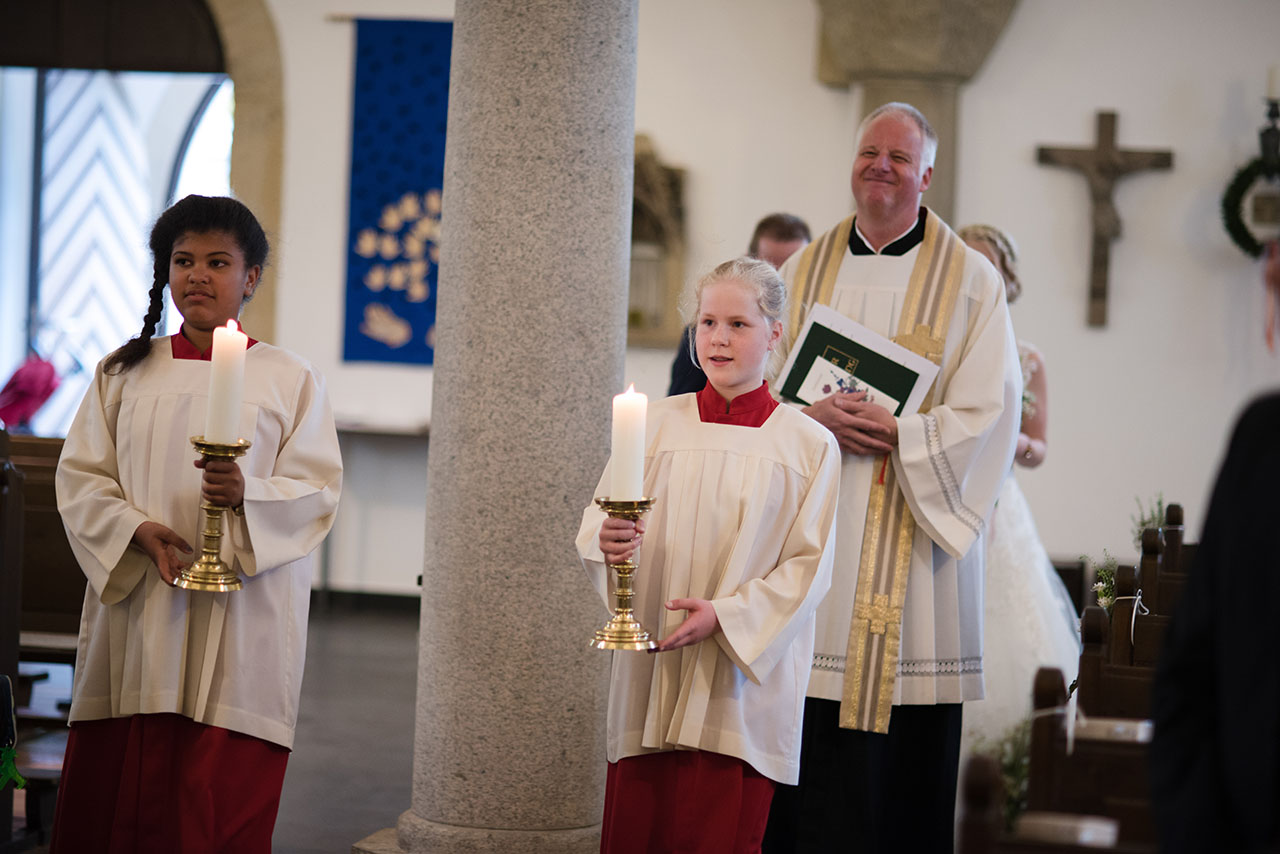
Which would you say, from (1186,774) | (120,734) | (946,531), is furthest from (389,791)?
(1186,774)

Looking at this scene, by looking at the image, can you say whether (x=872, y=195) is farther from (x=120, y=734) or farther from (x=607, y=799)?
(x=120, y=734)

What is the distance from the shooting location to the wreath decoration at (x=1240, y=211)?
8.23 metres

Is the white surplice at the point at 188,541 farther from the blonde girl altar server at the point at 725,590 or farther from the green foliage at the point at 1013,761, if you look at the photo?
the green foliage at the point at 1013,761

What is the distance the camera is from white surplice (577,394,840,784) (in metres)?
2.91

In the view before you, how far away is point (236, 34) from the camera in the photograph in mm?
9328

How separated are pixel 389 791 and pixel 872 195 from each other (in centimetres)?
296

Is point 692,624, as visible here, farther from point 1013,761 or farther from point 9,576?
point 9,576

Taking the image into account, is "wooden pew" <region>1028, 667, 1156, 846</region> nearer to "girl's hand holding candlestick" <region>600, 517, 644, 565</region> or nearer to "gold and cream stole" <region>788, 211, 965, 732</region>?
"girl's hand holding candlestick" <region>600, 517, 644, 565</region>

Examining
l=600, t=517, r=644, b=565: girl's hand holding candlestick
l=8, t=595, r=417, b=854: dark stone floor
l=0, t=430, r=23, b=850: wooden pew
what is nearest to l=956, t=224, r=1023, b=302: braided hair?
l=600, t=517, r=644, b=565: girl's hand holding candlestick

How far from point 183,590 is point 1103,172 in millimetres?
6854

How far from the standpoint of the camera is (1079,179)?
8.60m

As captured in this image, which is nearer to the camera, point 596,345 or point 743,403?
point 743,403

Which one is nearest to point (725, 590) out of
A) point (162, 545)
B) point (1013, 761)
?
point (162, 545)

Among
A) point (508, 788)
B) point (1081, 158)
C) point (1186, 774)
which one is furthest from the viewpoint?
point (1081, 158)
